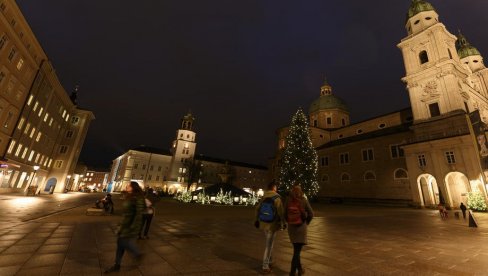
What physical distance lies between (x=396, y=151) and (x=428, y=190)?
270 inches

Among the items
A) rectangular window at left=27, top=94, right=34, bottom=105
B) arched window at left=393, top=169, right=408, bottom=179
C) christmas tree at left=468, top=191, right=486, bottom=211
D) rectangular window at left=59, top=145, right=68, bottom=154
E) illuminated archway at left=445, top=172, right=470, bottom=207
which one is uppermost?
rectangular window at left=27, top=94, right=34, bottom=105

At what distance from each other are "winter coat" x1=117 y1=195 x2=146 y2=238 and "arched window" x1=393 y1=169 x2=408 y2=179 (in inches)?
1517

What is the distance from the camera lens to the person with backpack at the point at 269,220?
16.8ft

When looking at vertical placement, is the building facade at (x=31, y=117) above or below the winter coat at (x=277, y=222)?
above

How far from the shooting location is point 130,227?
4773 mm

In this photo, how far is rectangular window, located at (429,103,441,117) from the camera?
1286 inches

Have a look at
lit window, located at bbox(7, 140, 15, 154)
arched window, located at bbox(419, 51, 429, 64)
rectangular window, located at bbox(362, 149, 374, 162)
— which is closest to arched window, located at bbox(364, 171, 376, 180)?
rectangular window, located at bbox(362, 149, 374, 162)

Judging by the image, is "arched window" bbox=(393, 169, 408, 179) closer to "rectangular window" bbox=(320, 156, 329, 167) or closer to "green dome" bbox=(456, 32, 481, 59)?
"rectangular window" bbox=(320, 156, 329, 167)

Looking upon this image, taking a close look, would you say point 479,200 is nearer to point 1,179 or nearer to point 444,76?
point 444,76

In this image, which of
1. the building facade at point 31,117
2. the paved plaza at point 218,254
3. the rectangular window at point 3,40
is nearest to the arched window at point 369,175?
the paved plaza at point 218,254

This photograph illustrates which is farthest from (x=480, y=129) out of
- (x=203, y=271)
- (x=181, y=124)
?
(x=181, y=124)

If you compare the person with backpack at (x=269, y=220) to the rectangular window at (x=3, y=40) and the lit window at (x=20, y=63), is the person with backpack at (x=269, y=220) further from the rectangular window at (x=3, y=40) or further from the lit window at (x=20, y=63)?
the lit window at (x=20, y=63)

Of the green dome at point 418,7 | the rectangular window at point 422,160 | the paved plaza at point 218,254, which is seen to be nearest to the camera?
the paved plaza at point 218,254

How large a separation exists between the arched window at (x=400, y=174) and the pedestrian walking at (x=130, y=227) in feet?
127
